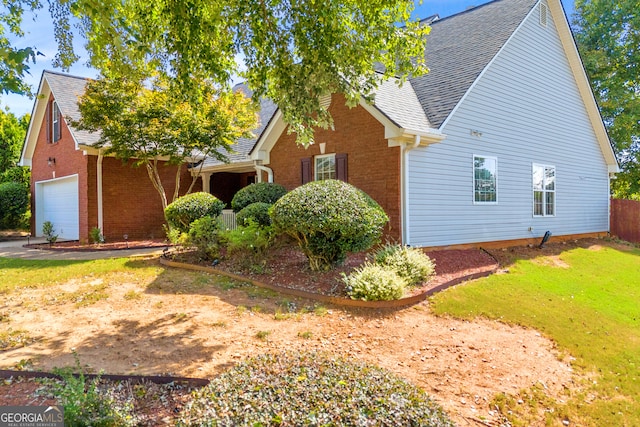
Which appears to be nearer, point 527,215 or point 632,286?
point 632,286

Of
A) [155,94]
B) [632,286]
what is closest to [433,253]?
[632,286]

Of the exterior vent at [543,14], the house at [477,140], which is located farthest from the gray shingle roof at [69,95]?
the exterior vent at [543,14]

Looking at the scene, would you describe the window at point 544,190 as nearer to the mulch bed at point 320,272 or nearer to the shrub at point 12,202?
the mulch bed at point 320,272

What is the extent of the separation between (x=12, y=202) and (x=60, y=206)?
14.1 feet

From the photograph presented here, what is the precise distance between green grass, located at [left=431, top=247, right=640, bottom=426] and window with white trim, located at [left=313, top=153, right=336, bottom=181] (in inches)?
197

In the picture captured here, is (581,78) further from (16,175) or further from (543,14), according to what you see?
(16,175)

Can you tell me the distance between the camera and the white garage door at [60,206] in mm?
15633

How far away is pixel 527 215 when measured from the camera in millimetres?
12750

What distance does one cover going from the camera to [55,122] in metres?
16.4

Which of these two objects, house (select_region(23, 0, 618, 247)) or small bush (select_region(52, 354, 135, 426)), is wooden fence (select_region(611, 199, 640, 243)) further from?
small bush (select_region(52, 354, 135, 426))

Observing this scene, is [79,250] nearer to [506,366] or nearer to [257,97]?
[257,97]

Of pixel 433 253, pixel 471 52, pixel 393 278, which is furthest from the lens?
pixel 471 52

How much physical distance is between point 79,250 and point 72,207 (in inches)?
157

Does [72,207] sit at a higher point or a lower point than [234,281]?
higher
